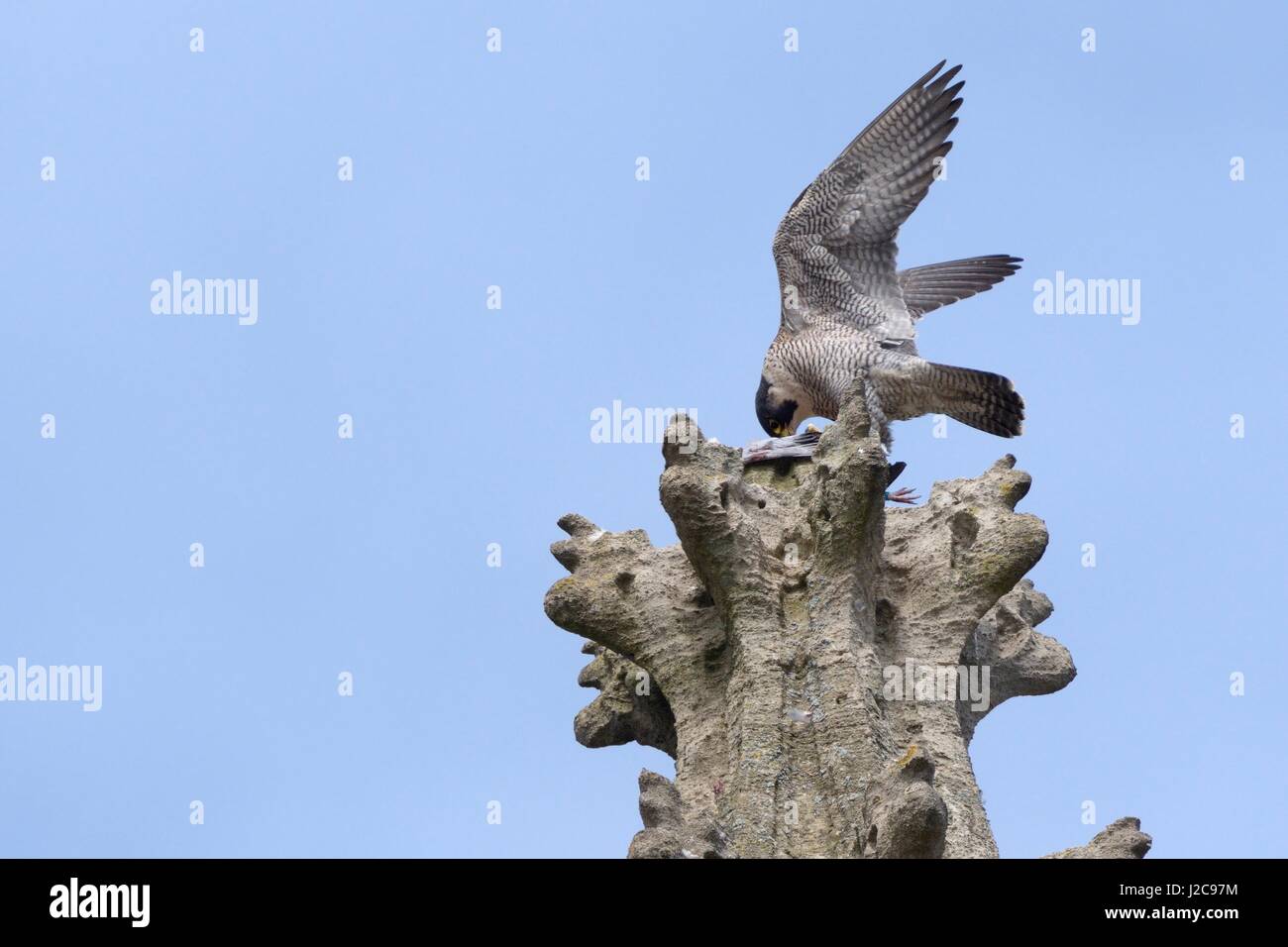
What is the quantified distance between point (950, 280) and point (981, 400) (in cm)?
298

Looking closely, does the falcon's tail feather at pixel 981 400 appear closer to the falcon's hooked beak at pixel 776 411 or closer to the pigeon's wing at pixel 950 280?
the falcon's hooked beak at pixel 776 411

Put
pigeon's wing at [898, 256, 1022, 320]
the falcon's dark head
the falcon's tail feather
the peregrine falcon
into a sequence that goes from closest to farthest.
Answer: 1. the falcon's tail feather
2. the peregrine falcon
3. the falcon's dark head
4. pigeon's wing at [898, 256, 1022, 320]

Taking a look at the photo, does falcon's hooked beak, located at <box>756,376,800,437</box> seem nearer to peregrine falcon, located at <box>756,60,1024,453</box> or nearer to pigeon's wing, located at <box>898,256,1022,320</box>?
peregrine falcon, located at <box>756,60,1024,453</box>

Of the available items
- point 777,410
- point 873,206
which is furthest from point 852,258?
point 777,410

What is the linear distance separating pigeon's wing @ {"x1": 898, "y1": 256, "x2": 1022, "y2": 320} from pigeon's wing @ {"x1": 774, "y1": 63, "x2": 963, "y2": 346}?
1.79 m

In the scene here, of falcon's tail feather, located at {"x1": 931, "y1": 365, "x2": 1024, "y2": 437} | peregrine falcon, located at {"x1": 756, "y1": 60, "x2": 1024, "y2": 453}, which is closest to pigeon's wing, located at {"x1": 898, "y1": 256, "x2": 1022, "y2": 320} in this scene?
peregrine falcon, located at {"x1": 756, "y1": 60, "x2": 1024, "y2": 453}

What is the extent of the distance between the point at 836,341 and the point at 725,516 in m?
3.80

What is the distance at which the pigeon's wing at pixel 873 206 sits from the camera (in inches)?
532

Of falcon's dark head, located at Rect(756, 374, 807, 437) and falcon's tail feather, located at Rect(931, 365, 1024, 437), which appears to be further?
falcon's dark head, located at Rect(756, 374, 807, 437)

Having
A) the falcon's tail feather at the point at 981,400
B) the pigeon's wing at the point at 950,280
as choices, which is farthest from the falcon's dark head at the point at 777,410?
the pigeon's wing at the point at 950,280

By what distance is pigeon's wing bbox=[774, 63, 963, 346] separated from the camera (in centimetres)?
1352
